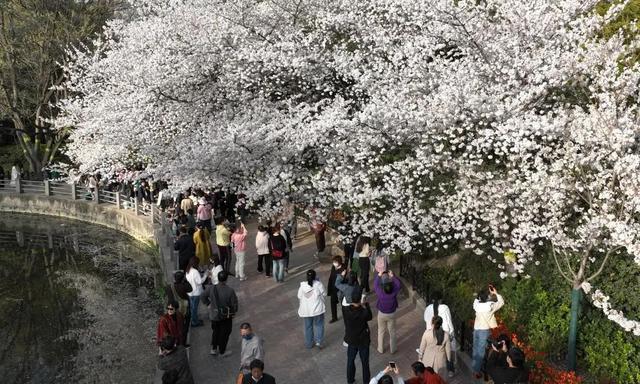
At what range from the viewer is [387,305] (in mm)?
10852

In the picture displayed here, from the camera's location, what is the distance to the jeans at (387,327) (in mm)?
11000

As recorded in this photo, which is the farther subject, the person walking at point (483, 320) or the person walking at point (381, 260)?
the person walking at point (381, 260)

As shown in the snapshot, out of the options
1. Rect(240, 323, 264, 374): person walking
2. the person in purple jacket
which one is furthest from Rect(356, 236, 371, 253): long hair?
Rect(240, 323, 264, 374): person walking

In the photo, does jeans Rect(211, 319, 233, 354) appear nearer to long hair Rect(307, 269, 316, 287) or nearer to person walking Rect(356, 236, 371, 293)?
long hair Rect(307, 269, 316, 287)

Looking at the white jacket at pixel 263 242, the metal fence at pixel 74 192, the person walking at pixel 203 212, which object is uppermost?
the metal fence at pixel 74 192

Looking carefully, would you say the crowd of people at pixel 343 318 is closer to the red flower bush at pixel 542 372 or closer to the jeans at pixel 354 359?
the jeans at pixel 354 359

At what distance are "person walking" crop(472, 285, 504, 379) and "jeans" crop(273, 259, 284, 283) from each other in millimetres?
6166

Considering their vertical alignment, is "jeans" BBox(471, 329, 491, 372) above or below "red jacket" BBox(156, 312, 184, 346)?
below

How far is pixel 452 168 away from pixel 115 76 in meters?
11.7

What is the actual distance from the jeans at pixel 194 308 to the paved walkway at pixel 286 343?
0.17m

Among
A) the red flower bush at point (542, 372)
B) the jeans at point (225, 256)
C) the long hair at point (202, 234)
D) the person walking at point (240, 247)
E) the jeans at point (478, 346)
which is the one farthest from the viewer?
the jeans at point (225, 256)

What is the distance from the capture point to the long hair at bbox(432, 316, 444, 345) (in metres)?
9.54

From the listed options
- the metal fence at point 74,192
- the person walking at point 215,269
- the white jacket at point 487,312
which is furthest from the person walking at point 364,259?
the metal fence at point 74,192

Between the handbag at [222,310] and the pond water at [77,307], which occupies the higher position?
the handbag at [222,310]
